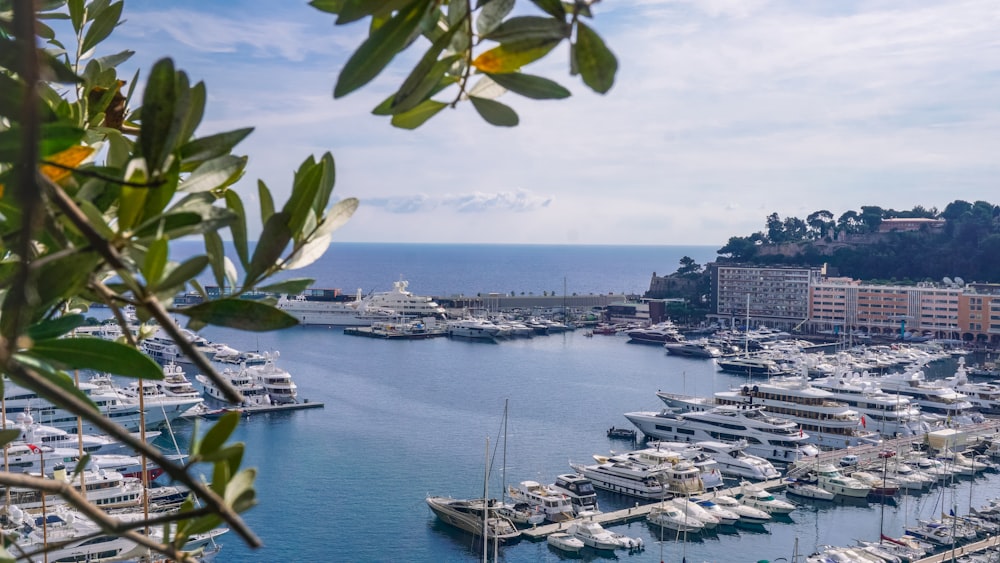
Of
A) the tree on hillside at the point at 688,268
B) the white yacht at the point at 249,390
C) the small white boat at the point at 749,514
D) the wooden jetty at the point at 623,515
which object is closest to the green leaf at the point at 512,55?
the wooden jetty at the point at 623,515

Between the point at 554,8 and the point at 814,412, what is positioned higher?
the point at 554,8

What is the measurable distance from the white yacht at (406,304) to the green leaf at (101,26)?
83.6ft

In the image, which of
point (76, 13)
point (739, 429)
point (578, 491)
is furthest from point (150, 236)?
point (739, 429)

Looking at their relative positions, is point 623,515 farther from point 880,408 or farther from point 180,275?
point 180,275

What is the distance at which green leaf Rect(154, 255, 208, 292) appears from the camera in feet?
1.08

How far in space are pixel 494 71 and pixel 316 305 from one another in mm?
Result: 27017

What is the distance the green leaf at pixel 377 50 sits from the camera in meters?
0.29

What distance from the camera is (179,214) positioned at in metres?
0.33

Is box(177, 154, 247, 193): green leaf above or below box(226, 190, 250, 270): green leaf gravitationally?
above

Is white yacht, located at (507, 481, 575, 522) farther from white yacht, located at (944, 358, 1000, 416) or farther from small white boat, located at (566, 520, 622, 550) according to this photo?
white yacht, located at (944, 358, 1000, 416)

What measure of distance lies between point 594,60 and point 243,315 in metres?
0.17

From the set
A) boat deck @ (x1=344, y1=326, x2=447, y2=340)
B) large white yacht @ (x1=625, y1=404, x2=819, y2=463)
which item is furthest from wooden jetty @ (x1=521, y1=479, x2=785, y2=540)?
boat deck @ (x1=344, y1=326, x2=447, y2=340)

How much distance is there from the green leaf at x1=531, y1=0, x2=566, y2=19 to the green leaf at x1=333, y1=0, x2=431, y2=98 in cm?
5

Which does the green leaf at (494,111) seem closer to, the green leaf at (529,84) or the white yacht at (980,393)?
the green leaf at (529,84)
